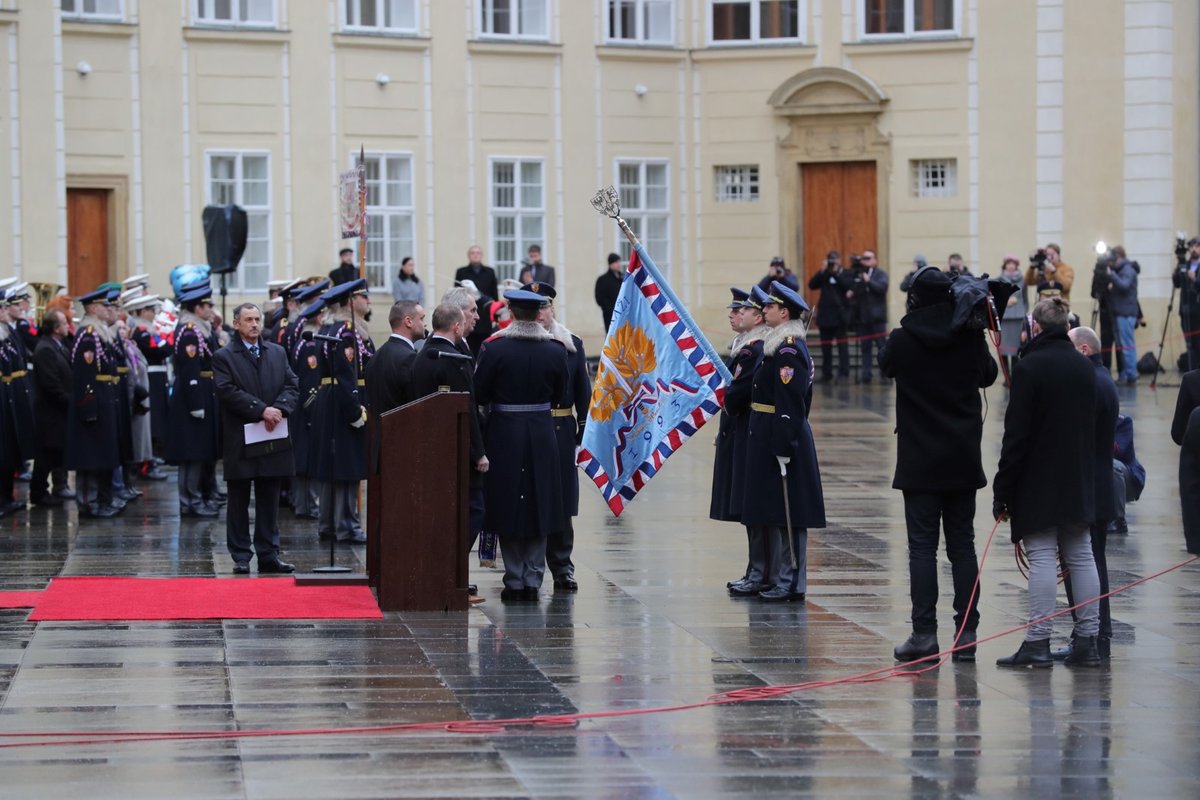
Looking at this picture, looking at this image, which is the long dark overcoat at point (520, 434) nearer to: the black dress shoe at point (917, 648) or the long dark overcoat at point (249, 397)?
the long dark overcoat at point (249, 397)

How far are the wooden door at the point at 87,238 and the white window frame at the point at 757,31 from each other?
1021 cm

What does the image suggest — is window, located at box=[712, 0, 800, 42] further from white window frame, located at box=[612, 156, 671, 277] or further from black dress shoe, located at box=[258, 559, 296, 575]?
black dress shoe, located at box=[258, 559, 296, 575]

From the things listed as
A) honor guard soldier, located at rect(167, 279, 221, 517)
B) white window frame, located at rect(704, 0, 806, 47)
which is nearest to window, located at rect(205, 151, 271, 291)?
white window frame, located at rect(704, 0, 806, 47)

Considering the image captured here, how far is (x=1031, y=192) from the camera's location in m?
32.1

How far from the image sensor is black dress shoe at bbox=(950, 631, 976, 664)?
9.86 metres

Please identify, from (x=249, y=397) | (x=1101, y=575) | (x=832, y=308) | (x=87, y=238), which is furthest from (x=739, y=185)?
(x=1101, y=575)

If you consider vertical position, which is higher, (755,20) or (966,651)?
(755,20)

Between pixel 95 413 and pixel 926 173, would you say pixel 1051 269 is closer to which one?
pixel 926 173

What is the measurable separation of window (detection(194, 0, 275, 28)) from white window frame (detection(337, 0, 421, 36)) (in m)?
1.12

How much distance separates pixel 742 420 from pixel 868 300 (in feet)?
59.9

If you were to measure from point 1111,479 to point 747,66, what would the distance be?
23786 millimetres

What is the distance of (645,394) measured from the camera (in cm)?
1252

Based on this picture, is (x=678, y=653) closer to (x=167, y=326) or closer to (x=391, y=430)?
(x=391, y=430)

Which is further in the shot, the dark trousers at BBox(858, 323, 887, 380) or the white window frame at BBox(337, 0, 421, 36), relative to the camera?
the white window frame at BBox(337, 0, 421, 36)
